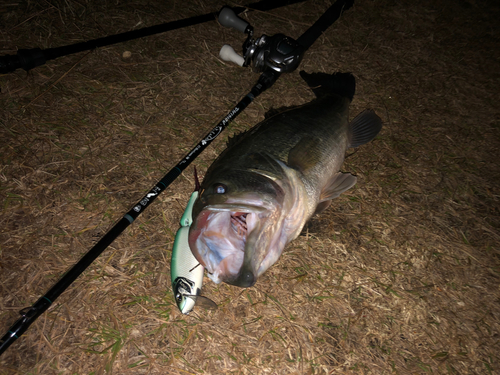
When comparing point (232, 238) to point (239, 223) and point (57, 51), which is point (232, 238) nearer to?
point (239, 223)

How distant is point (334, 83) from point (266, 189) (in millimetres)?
2010

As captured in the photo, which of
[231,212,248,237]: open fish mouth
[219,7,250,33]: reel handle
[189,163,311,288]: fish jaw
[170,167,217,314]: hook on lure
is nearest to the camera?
[189,163,311,288]: fish jaw

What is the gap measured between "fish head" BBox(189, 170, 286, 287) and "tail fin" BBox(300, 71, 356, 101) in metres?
1.79

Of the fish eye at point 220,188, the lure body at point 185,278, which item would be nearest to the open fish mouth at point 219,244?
the fish eye at point 220,188

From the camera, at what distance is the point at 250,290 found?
104 inches

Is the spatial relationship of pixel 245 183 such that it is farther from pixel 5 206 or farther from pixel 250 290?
pixel 5 206

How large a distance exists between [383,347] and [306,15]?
14.9 ft

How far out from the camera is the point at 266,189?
2135 mm

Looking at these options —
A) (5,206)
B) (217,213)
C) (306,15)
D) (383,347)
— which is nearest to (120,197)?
(5,206)

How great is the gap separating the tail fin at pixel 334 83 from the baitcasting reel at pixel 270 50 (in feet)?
1.22

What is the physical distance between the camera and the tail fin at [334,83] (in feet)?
11.2

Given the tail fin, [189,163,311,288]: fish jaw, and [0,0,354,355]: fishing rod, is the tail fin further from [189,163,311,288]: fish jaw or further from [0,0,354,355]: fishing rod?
[189,163,311,288]: fish jaw

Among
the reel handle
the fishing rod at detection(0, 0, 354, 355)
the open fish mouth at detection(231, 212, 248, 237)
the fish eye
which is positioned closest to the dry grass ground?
the fishing rod at detection(0, 0, 354, 355)

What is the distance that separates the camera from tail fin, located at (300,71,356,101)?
3404 mm
